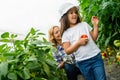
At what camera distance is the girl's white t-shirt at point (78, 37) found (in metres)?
2.28

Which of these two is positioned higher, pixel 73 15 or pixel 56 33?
pixel 73 15

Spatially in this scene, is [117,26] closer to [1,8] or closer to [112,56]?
[112,56]

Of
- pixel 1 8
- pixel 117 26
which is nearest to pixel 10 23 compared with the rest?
pixel 1 8

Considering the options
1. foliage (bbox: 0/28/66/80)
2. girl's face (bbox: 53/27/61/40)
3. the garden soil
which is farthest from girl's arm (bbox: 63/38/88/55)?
the garden soil

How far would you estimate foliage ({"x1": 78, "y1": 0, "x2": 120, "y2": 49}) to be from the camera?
8.11 ft

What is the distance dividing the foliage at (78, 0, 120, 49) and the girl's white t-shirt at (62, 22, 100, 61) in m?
0.22

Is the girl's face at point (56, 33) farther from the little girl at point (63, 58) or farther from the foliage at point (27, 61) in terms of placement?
the foliage at point (27, 61)

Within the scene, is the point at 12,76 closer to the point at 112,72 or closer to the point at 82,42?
the point at 82,42

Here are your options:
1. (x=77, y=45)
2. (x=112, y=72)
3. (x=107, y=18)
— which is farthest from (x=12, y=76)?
(x=112, y=72)

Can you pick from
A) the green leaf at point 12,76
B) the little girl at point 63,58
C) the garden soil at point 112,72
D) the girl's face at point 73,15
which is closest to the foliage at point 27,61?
the green leaf at point 12,76

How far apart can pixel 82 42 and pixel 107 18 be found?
0.46 metres

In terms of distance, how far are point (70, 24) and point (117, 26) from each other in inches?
17.4

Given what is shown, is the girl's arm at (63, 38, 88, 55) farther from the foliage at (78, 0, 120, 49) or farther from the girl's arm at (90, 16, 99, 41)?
the foliage at (78, 0, 120, 49)

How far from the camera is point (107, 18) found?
8.52 feet
